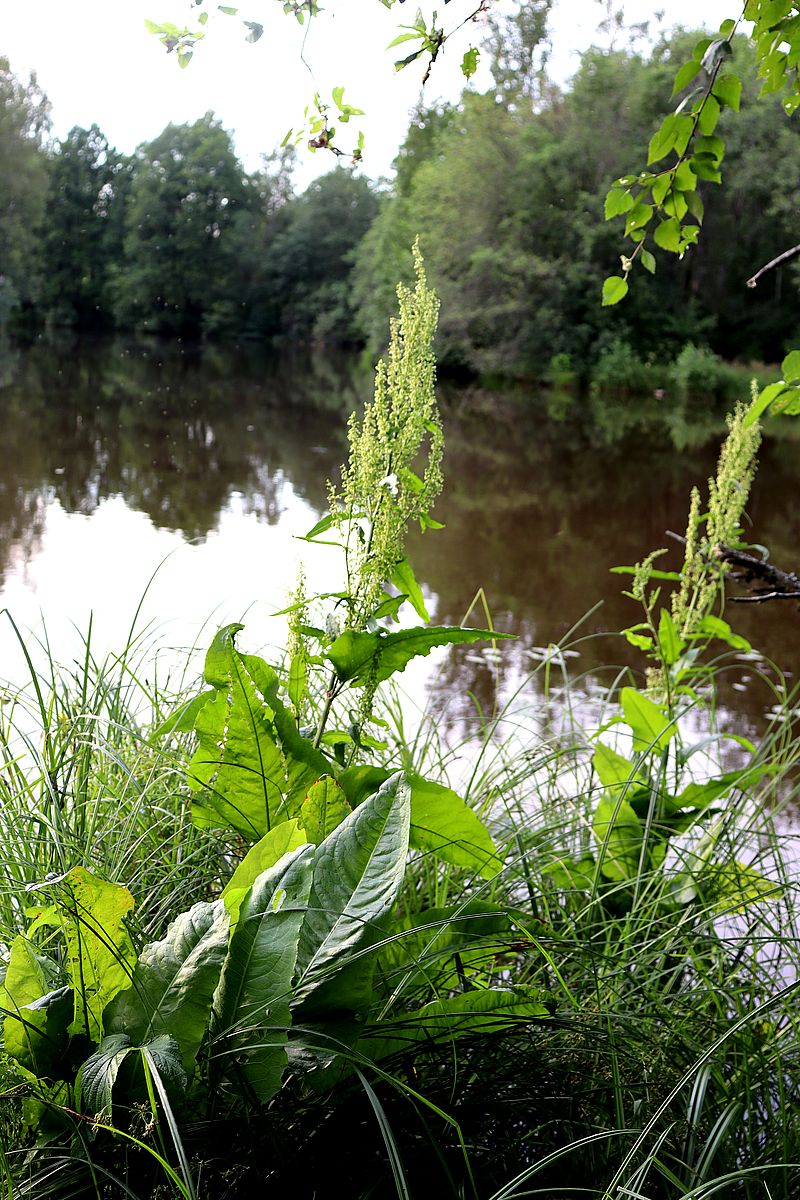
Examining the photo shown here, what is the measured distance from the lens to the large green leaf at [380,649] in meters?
1.58

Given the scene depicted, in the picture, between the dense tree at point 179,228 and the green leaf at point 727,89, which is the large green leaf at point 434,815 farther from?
the dense tree at point 179,228

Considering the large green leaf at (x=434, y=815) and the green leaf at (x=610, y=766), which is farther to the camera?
the green leaf at (x=610, y=766)

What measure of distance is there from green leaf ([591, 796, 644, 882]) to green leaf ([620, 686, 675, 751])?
0.20 m

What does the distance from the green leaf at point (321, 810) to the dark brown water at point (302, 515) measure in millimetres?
1053

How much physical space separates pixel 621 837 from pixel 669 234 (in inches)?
55.1

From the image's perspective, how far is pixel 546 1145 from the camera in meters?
1.52

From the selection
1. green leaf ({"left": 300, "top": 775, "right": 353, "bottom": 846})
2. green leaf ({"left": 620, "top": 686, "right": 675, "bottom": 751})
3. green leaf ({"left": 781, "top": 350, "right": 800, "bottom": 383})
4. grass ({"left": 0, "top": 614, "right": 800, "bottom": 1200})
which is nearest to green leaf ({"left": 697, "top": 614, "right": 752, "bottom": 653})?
green leaf ({"left": 620, "top": 686, "right": 675, "bottom": 751})

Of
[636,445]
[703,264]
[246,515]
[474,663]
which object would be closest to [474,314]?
[703,264]

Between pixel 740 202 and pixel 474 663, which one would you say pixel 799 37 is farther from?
pixel 740 202

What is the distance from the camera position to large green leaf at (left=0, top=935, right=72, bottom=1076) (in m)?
1.25

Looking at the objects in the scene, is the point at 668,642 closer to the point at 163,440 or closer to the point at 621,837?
the point at 621,837

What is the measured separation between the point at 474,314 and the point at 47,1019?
27.6m

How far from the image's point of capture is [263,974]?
4.10 feet

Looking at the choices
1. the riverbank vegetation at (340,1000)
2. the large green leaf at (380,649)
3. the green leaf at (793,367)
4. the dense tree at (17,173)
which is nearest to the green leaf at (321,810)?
the riverbank vegetation at (340,1000)
